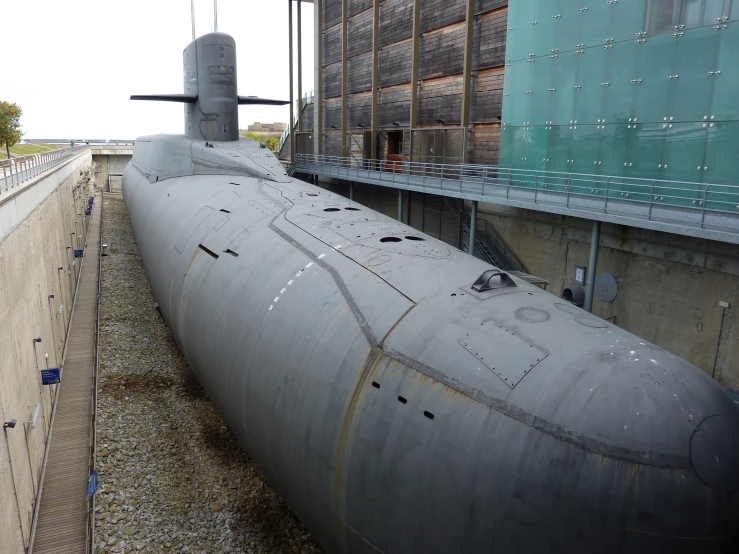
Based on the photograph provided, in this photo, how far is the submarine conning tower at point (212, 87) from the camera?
1953 centimetres

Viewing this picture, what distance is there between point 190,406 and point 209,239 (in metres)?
3.54

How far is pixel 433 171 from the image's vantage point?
23.2 m

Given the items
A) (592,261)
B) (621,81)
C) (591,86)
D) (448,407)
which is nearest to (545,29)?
(591,86)

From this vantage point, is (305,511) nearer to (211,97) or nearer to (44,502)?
(44,502)

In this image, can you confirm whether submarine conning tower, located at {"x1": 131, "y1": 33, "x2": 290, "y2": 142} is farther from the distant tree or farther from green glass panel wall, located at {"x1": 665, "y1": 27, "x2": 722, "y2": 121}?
the distant tree

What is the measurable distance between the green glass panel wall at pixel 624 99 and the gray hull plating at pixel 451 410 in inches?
265

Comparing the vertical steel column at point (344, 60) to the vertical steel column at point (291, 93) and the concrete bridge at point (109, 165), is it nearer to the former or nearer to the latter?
the vertical steel column at point (291, 93)

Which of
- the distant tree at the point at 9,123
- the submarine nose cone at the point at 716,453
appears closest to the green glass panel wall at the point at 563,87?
the submarine nose cone at the point at 716,453

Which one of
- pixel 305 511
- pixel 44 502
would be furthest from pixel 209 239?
pixel 305 511

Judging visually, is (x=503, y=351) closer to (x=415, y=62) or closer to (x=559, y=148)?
(x=559, y=148)

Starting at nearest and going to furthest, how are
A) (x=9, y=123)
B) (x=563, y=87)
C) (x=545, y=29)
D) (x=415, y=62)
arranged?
(x=563, y=87) < (x=545, y=29) < (x=415, y=62) < (x=9, y=123)

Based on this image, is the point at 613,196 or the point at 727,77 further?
the point at 613,196

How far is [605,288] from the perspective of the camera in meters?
13.7

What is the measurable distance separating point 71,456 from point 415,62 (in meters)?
20.4
